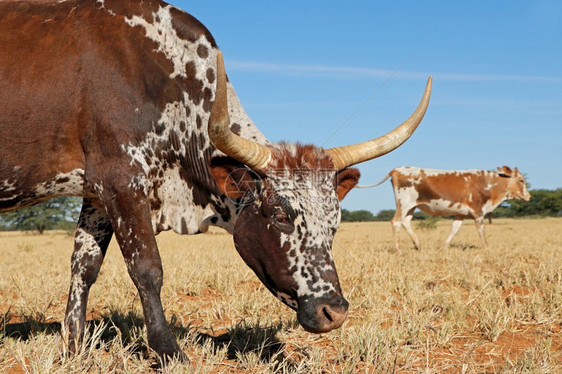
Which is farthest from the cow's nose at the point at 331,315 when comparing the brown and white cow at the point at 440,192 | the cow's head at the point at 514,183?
the cow's head at the point at 514,183

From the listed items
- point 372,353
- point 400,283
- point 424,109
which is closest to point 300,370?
point 372,353

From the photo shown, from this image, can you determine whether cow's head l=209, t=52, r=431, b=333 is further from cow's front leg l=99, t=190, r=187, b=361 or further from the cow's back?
the cow's back

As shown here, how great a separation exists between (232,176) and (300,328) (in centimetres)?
159

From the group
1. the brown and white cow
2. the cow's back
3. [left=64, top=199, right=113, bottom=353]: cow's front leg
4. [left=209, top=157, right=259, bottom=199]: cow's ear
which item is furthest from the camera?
the brown and white cow

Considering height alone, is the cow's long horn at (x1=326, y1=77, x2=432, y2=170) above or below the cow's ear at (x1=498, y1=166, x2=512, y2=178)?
below

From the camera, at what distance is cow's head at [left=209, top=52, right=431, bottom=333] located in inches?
113

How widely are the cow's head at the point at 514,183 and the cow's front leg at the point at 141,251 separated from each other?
14.8 m

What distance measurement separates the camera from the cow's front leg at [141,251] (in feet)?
10.6

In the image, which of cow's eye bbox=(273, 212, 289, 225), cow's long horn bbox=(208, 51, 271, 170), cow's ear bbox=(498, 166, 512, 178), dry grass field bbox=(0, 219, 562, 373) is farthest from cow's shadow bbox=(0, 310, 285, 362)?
cow's ear bbox=(498, 166, 512, 178)

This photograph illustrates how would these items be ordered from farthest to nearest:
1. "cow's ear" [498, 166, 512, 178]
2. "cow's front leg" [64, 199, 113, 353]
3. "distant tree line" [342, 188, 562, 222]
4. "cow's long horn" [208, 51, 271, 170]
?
"distant tree line" [342, 188, 562, 222] < "cow's ear" [498, 166, 512, 178] < "cow's front leg" [64, 199, 113, 353] < "cow's long horn" [208, 51, 271, 170]

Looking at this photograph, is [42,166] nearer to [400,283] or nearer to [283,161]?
[283,161]

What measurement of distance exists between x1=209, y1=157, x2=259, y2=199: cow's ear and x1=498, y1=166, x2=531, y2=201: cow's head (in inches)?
574

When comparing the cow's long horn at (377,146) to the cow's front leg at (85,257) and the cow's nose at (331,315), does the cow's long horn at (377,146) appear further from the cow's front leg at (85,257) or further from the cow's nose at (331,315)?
the cow's front leg at (85,257)

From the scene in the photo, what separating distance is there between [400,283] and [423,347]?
2.03 metres
